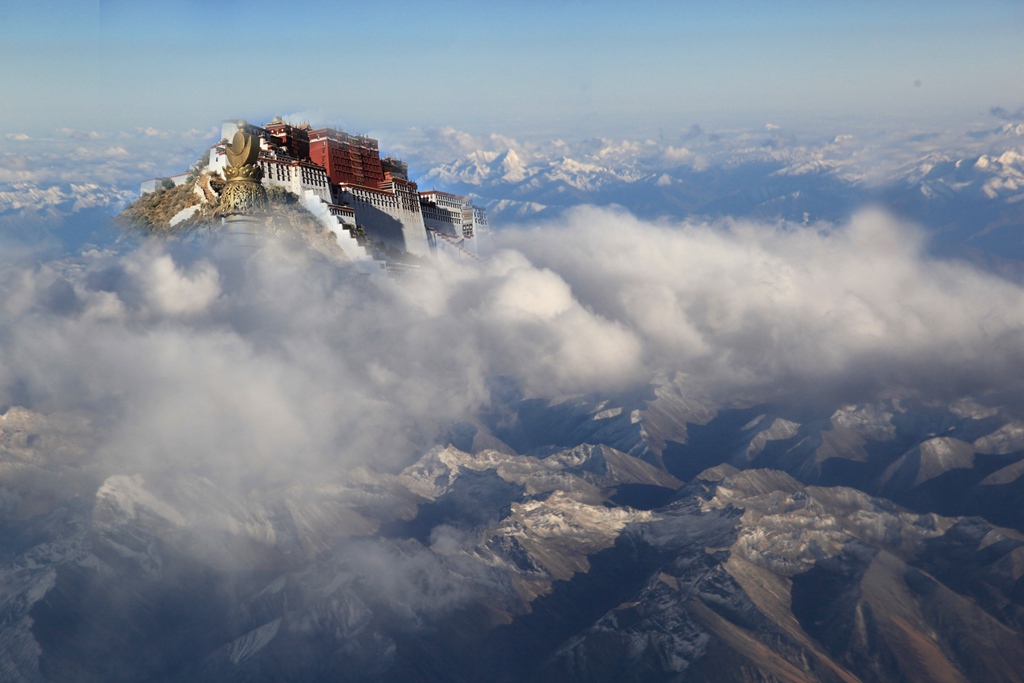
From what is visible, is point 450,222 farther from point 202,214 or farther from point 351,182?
point 202,214

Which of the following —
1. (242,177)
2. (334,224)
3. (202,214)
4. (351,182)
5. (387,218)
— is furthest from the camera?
(387,218)

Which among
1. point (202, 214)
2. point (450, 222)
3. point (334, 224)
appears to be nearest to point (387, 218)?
point (334, 224)

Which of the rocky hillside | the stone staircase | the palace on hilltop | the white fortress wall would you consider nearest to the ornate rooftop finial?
the rocky hillside

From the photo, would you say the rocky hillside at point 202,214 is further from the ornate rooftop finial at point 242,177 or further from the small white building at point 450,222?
the small white building at point 450,222

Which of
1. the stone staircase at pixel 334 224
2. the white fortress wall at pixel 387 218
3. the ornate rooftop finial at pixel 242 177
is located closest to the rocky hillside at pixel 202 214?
the stone staircase at pixel 334 224

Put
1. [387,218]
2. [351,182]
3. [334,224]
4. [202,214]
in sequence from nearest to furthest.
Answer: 1. [202,214]
2. [334,224]
3. [351,182]
4. [387,218]

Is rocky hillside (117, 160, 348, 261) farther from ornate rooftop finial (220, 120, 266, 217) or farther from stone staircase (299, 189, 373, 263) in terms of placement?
ornate rooftop finial (220, 120, 266, 217)

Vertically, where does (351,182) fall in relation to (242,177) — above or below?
below

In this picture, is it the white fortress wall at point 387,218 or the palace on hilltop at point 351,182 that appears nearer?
the palace on hilltop at point 351,182

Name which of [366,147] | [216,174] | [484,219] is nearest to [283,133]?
[366,147]

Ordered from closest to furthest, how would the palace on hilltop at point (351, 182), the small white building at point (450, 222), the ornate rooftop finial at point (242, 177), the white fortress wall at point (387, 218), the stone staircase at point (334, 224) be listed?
the ornate rooftop finial at point (242, 177) < the stone staircase at point (334, 224) < the palace on hilltop at point (351, 182) < the white fortress wall at point (387, 218) < the small white building at point (450, 222)

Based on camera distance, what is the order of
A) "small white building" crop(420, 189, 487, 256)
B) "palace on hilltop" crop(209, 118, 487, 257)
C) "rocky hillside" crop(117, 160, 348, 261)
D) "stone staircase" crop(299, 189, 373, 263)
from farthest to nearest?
"small white building" crop(420, 189, 487, 256), "palace on hilltop" crop(209, 118, 487, 257), "stone staircase" crop(299, 189, 373, 263), "rocky hillside" crop(117, 160, 348, 261)

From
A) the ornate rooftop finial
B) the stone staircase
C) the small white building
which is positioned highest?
the ornate rooftop finial
